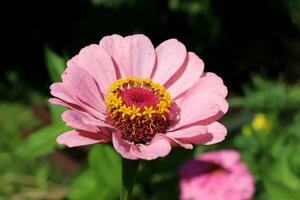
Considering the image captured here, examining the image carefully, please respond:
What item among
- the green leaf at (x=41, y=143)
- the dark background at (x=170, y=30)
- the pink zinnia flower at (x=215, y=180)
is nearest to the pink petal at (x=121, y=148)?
the green leaf at (x=41, y=143)

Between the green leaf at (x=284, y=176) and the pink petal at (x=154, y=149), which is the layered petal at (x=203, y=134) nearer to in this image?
the pink petal at (x=154, y=149)

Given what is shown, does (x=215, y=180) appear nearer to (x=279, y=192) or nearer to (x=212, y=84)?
(x=279, y=192)

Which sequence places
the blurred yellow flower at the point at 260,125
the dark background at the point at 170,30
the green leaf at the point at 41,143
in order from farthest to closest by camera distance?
the dark background at the point at 170,30, the blurred yellow flower at the point at 260,125, the green leaf at the point at 41,143

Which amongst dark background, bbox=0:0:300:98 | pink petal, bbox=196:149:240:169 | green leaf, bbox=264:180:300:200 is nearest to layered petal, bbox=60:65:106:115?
green leaf, bbox=264:180:300:200

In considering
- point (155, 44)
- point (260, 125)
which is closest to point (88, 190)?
point (260, 125)

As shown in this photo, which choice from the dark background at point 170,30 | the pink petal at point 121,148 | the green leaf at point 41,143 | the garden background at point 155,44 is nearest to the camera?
the pink petal at point 121,148

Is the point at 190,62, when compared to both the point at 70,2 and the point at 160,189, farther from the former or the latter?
the point at 70,2
